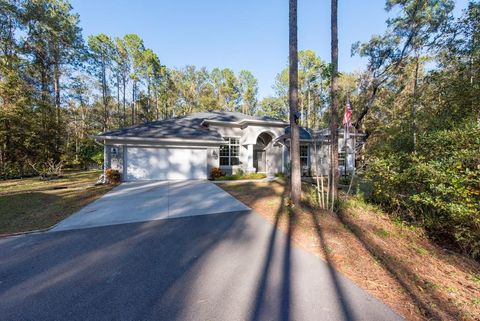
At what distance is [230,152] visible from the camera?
577 inches

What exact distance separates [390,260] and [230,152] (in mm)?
11795

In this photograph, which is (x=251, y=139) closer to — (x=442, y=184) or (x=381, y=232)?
(x=381, y=232)

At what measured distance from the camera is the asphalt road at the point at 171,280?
232cm

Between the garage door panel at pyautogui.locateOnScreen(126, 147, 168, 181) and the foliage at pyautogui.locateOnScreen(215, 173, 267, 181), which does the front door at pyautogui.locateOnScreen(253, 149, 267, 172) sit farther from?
the garage door panel at pyautogui.locateOnScreen(126, 147, 168, 181)

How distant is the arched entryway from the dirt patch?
32.4 feet

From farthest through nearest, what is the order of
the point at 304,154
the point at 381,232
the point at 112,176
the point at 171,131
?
the point at 304,154 → the point at 171,131 → the point at 112,176 → the point at 381,232

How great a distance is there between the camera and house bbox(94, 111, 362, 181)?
11477mm

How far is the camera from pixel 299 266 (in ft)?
10.8

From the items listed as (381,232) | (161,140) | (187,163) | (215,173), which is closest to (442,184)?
(381,232)

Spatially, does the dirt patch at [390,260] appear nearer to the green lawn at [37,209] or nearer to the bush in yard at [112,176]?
the green lawn at [37,209]

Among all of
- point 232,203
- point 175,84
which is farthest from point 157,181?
point 175,84

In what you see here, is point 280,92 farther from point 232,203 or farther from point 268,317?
point 268,317

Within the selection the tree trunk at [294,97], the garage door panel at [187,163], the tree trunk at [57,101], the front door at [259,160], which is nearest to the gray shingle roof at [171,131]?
the garage door panel at [187,163]

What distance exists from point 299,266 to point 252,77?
114 feet
